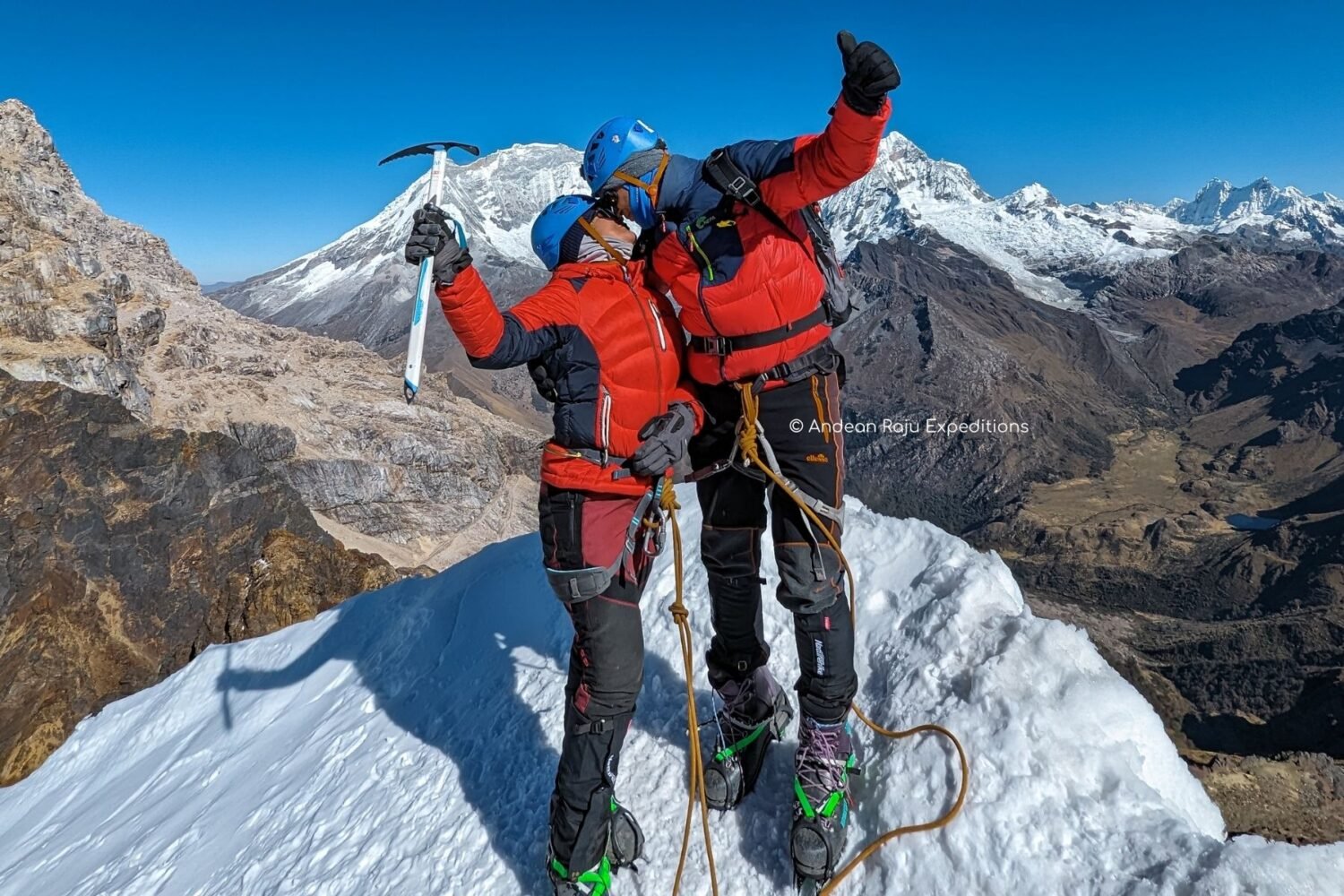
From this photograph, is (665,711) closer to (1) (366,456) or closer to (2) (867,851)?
(2) (867,851)

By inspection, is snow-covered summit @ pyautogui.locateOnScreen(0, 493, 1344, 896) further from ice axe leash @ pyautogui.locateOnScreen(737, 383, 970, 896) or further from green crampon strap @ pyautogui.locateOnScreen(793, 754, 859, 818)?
green crampon strap @ pyautogui.locateOnScreen(793, 754, 859, 818)

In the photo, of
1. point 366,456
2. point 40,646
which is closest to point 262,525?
point 40,646

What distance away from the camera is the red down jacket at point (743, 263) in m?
4.55

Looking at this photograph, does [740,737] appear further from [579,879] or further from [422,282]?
[422,282]

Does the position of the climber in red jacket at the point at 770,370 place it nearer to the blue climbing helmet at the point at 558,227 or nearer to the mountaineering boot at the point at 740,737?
the mountaineering boot at the point at 740,737

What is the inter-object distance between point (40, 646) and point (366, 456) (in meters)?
92.6

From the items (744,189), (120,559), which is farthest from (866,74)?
(120,559)

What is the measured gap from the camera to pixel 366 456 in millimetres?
120438

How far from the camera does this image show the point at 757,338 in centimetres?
491

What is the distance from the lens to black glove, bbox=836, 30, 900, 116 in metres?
3.71

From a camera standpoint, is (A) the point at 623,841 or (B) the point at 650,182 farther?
(A) the point at 623,841

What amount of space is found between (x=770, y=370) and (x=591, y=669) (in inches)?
93.2

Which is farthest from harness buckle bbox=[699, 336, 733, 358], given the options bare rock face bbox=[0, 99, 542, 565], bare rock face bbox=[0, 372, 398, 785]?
bare rock face bbox=[0, 99, 542, 565]

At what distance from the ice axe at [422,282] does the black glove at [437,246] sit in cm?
4
